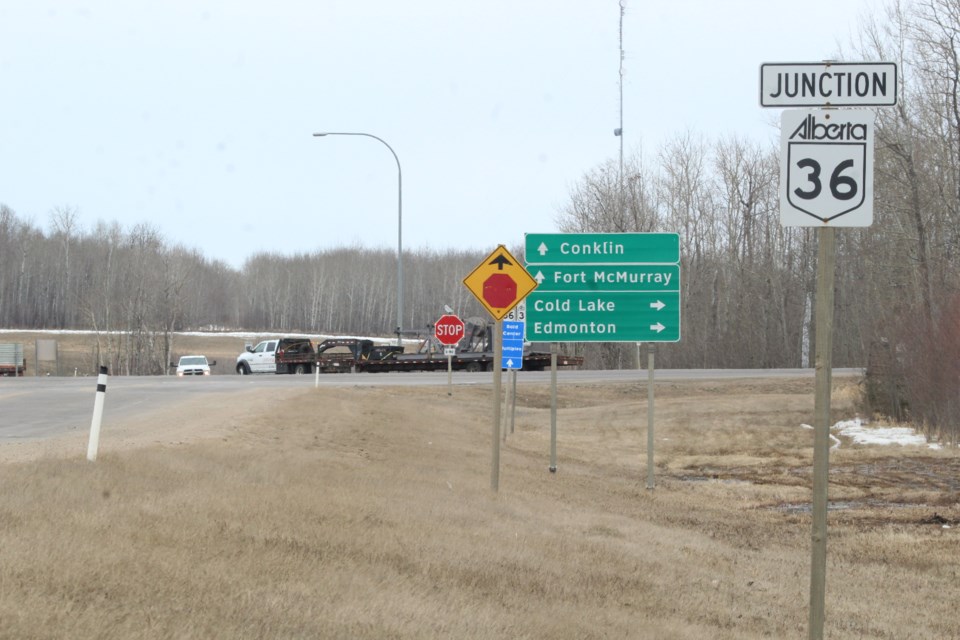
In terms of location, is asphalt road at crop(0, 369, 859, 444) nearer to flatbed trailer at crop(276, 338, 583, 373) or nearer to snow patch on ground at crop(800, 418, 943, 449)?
flatbed trailer at crop(276, 338, 583, 373)

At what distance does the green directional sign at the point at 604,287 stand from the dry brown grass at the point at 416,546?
2518 mm

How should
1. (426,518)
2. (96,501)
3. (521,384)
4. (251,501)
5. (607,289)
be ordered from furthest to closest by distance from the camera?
(521,384), (607,289), (426,518), (251,501), (96,501)

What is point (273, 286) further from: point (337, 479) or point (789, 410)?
point (337, 479)

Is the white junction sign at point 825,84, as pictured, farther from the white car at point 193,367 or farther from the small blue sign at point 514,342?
the white car at point 193,367

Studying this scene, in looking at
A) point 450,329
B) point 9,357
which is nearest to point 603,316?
point 450,329

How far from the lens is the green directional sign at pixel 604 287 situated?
18.5 metres

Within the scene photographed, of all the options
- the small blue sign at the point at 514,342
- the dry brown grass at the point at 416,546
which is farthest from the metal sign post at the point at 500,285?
the small blue sign at the point at 514,342

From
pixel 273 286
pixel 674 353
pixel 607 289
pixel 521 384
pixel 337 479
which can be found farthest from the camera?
pixel 273 286

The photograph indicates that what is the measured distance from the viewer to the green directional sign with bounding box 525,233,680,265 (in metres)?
18.6

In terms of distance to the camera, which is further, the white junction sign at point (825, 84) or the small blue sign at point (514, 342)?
the small blue sign at point (514, 342)

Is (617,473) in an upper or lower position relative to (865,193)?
lower

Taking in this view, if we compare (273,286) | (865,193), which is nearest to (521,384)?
(865,193)

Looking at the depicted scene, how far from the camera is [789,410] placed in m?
34.4

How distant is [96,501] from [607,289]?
1194 centimetres
